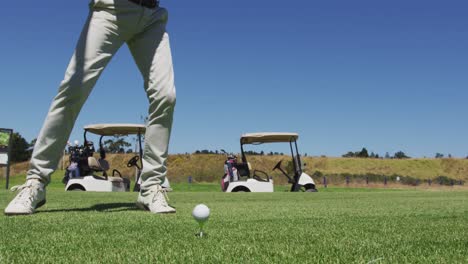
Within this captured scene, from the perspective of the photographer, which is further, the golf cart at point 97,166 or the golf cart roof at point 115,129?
the golf cart roof at point 115,129

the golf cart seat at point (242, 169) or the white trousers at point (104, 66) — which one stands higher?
the white trousers at point (104, 66)

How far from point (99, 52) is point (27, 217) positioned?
129cm

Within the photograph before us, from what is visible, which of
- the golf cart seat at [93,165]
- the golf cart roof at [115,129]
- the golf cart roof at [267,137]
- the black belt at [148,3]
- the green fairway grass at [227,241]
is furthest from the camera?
the golf cart roof at [267,137]

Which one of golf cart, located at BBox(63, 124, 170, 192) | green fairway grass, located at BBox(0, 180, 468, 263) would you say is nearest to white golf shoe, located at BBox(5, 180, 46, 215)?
green fairway grass, located at BBox(0, 180, 468, 263)

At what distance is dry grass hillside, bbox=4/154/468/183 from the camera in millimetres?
71250

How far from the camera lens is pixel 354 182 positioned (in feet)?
165

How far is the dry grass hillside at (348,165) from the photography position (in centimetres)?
7125

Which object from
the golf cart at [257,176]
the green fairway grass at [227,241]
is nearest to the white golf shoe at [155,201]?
the green fairway grass at [227,241]

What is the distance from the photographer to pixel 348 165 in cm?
7675

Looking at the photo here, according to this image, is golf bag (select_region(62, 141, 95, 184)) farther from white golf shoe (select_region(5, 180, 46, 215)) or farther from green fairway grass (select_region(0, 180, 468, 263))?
green fairway grass (select_region(0, 180, 468, 263))

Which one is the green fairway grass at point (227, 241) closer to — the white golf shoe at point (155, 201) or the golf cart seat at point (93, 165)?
the white golf shoe at point (155, 201)

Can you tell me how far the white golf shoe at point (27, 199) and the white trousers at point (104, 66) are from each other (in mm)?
67

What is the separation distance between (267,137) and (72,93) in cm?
1516

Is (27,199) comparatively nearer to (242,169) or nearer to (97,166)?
(97,166)
